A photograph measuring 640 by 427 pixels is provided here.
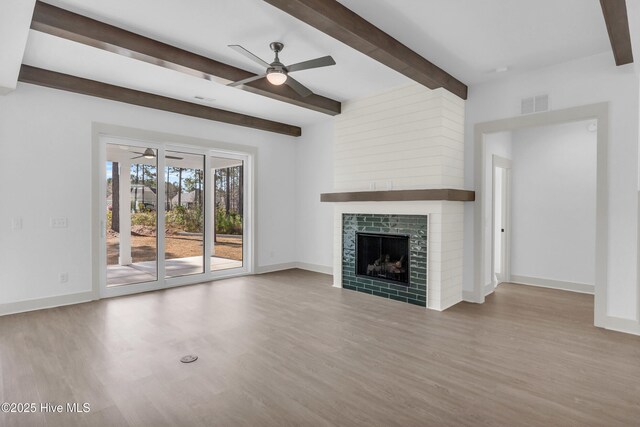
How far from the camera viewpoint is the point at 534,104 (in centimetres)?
427

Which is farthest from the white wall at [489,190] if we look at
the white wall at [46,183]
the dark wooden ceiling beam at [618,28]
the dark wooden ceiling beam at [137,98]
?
the white wall at [46,183]

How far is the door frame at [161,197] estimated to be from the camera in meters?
4.92

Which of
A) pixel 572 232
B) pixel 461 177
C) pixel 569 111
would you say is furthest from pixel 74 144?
pixel 572 232

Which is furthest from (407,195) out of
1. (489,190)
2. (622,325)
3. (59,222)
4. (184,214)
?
(59,222)

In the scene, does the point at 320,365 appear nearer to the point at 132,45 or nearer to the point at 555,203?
the point at 132,45

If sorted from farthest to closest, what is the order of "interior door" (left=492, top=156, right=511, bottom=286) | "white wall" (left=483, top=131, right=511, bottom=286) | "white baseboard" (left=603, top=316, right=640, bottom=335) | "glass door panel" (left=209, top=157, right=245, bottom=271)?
1. "glass door panel" (left=209, top=157, right=245, bottom=271)
2. "interior door" (left=492, top=156, right=511, bottom=286)
3. "white wall" (left=483, top=131, right=511, bottom=286)
4. "white baseboard" (left=603, top=316, right=640, bottom=335)

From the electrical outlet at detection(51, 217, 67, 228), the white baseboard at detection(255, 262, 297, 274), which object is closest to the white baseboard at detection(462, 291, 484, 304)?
the white baseboard at detection(255, 262, 297, 274)

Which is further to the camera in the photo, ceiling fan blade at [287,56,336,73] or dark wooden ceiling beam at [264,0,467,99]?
ceiling fan blade at [287,56,336,73]

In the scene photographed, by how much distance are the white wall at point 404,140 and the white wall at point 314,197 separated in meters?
1.12

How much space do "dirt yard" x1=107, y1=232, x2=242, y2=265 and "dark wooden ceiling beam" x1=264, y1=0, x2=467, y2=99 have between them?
169 inches

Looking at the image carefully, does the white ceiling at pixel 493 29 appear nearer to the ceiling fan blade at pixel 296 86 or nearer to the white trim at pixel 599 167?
the white trim at pixel 599 167

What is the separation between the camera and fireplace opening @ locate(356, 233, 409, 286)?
499 cm

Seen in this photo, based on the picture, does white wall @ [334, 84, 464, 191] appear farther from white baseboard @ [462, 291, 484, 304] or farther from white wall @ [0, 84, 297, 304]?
white wall @ [0, 84, 297, 304]

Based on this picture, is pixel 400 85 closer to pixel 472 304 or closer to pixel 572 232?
pixel 472 304
